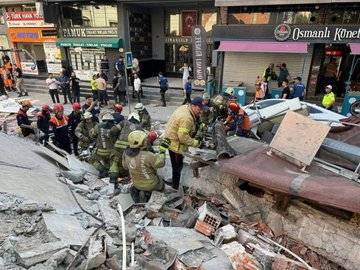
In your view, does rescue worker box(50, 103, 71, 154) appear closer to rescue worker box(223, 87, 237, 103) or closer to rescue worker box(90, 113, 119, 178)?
rescue worker box(90, 113, 119, 178)

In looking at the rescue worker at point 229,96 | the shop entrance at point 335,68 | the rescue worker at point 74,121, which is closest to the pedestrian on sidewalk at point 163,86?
the rescue worker at point 229,96

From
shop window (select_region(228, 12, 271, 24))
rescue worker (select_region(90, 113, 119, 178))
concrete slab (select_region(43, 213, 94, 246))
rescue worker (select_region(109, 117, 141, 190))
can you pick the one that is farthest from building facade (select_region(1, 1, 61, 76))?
concrete slab (select_region(43, 213, 94, 246))

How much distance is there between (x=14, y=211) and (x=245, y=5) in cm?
1174

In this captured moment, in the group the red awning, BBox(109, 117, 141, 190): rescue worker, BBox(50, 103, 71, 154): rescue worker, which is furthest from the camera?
the red awning

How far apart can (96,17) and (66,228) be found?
14771mm

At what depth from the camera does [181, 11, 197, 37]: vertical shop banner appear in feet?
51.5

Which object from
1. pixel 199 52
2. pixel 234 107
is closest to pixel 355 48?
pixel 199 52

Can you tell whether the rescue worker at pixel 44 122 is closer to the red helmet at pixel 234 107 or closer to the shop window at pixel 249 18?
the red helmet at pixel 234 107

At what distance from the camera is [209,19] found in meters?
15.5

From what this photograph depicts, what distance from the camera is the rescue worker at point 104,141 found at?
6.20m

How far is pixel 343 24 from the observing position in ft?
37.1

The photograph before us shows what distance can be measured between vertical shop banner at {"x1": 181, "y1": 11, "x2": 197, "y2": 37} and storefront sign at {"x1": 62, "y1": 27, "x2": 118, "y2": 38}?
11.9 feet

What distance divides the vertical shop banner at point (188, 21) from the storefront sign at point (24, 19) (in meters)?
7.86

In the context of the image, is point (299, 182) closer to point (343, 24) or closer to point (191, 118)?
point (191, 118)
